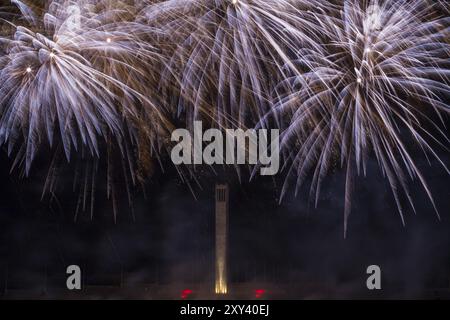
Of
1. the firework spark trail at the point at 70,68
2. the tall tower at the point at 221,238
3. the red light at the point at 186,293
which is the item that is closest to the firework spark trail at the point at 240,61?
the firework spark trail at the point at 70,68

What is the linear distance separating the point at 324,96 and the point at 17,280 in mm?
18351

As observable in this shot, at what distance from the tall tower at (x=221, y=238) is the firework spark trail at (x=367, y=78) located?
332 inches

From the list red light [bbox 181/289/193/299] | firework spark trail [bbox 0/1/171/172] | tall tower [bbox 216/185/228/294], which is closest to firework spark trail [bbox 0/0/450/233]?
firework spark trail [bbox 0/1/171/172]

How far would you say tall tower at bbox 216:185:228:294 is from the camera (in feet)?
88.1

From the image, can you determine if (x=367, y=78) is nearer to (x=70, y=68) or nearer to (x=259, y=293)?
(x=70, y=68)

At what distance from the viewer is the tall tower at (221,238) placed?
1057 inches

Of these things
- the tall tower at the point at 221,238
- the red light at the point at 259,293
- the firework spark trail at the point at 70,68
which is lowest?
the red light at the point at 259,293

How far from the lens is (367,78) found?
17.3 metres

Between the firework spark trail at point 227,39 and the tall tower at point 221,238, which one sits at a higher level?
the firework spark trail at point 227,39

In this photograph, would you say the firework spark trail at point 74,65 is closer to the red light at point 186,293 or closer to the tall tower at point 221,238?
the tall tower at point 221,238

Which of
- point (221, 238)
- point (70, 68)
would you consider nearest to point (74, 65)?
point (70, 68)

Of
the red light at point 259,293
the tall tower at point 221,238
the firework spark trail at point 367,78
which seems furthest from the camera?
the red light at point 259,293

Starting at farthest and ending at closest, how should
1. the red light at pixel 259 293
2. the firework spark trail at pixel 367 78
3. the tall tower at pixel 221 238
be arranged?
1. the red light at pixel 259 293
2. the tall tower at pixel 221 238
3. the firework spark trail at pixel 367 78
